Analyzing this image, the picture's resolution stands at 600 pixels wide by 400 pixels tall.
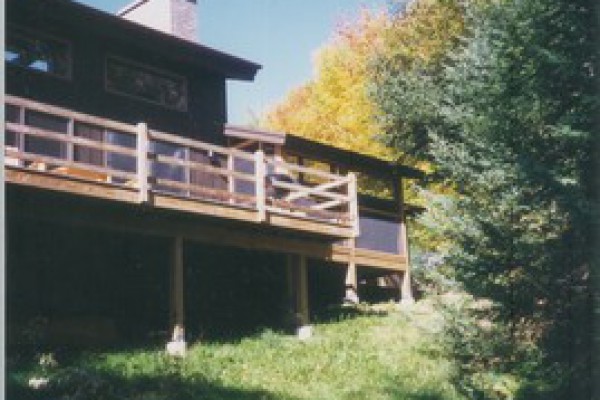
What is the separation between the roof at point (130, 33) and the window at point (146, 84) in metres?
0.55

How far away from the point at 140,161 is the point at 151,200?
0.76m

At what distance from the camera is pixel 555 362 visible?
515 inches

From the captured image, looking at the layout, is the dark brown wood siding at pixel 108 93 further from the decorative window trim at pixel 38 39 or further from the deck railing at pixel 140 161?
the deck railing at pixel 140 161

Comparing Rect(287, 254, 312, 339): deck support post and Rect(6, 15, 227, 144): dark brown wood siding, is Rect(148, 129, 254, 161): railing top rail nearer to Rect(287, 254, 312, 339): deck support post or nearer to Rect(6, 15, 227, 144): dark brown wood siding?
Rect(287, 254, 312, 339): deck support post

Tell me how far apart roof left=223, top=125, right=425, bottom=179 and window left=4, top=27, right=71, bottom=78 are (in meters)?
5.04

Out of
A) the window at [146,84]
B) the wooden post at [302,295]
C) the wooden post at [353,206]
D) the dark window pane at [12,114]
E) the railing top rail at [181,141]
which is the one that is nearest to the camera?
the railing top rail at [181,141]

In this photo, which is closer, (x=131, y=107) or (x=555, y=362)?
(x=555, y=362)

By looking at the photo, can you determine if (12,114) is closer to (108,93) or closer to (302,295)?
(108,93)

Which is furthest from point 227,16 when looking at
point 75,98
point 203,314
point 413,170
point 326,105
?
point 326,105

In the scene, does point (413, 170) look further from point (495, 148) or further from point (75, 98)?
point (75, 98)

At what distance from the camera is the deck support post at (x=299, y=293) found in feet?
52.6

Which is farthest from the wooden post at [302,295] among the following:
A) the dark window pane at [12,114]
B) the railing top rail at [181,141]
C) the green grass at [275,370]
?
the dark window pane at [12,114]

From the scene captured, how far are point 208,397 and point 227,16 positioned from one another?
641cm

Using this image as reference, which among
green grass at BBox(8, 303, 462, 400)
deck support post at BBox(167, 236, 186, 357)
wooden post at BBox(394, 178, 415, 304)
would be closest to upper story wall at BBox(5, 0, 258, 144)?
deck support post at BBox(167, 236, 186, 357)
